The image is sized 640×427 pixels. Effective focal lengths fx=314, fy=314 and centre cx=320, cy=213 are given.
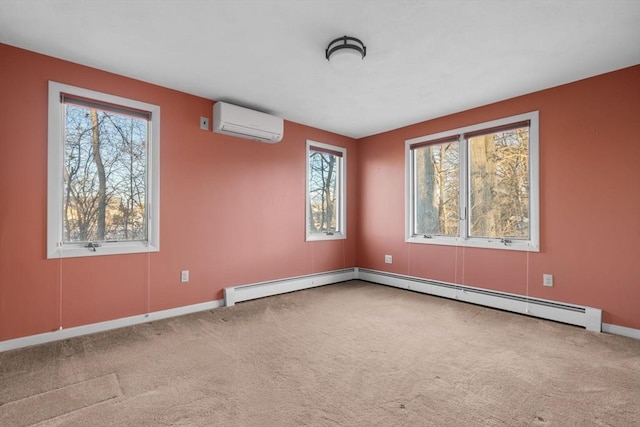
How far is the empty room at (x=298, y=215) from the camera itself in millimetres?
2086

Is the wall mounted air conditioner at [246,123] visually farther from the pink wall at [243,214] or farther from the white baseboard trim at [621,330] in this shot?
the white baseboard trim at [621,330]

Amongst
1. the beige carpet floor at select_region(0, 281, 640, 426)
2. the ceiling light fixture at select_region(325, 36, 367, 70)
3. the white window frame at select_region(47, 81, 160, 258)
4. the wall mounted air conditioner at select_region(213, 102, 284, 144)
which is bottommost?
the beige carpet floor at select_region(0, 281, 640, 426)

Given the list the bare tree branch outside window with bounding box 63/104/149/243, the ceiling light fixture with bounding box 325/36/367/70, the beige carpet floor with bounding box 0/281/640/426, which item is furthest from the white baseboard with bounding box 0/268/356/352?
the ceiling light fixture with bounding box 325/36/367/70

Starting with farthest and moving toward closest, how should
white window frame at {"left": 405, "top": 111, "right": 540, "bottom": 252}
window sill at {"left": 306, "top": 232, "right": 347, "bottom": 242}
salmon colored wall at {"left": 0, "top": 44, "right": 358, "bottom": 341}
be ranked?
1. window sill at {"left": 306, "top": 232, "right": 347, "bottom": 242}
2. white window frame at {"left": 405, "top": 111, "right": 540, "bottom": 252}
3. salmon colored wall at {"left": 0, "top": 44, "right": 358, "bottom": 341}

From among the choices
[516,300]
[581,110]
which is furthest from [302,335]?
[581,110]

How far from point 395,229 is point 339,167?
1442 millimetres

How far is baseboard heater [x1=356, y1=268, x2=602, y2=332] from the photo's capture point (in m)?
3.17

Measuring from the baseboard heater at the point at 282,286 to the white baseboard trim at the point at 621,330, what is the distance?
10.9 feet

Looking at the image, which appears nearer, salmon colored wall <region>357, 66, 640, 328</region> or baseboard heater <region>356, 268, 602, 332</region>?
salmon colored wall <region>357, 66, 640, 328</region>

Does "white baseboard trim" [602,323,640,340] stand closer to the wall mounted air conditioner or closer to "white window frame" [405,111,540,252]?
"white window frame" [405,111,540,252]

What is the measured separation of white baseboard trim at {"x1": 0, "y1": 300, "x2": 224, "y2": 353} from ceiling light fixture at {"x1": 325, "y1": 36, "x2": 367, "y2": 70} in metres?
3.01

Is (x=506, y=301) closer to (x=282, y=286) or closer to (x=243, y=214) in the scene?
(x=282, y=286)

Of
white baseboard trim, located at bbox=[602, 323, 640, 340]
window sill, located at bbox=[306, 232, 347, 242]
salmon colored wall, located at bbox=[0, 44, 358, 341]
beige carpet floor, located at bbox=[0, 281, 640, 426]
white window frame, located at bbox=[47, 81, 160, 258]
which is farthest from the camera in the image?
window sill, located at bbox=[306, 232, 347, 242]

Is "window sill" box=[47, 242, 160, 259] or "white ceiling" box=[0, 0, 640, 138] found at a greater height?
"white ceiling" box=[0, 0, 640, 138]
